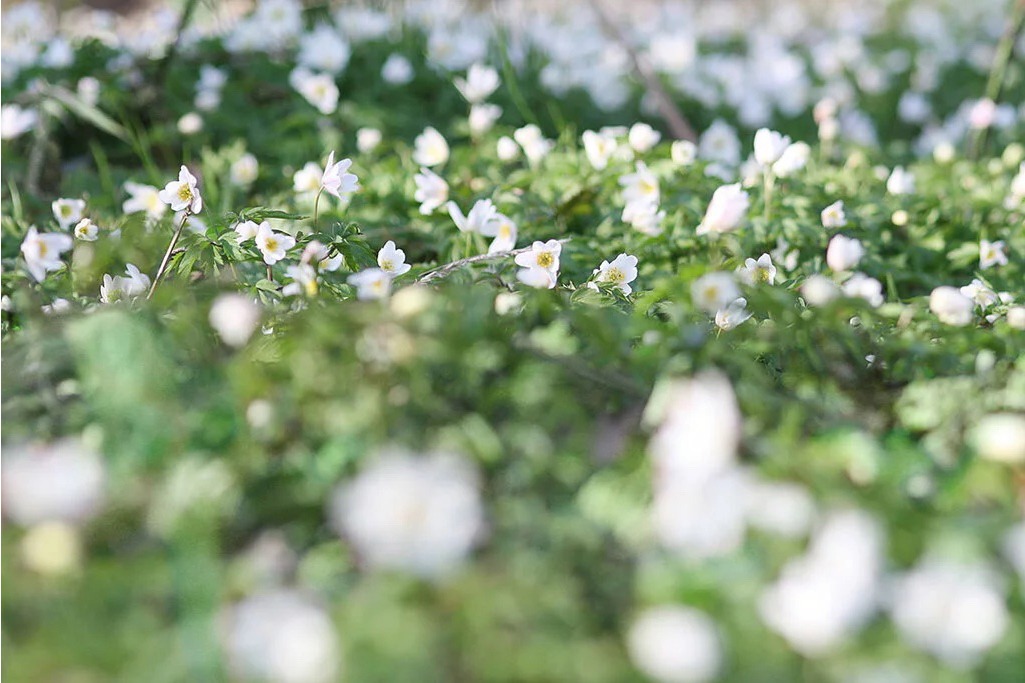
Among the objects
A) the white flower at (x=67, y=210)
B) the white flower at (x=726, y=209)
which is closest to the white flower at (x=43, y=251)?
the white flower at (x=67, y=210)

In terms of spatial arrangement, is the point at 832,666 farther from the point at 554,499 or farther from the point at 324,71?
the point at 324,71

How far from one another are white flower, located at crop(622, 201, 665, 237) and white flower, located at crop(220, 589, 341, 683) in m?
1.36

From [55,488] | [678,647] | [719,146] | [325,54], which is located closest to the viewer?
[678,647]

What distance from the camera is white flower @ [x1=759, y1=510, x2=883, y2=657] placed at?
1.02 m

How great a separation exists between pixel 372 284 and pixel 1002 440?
0.99 meters

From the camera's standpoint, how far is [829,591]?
102 cm

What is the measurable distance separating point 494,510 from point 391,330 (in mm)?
292

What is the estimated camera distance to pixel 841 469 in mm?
1304

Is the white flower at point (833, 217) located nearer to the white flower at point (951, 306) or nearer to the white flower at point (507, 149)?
the white flower at point (951, 306)

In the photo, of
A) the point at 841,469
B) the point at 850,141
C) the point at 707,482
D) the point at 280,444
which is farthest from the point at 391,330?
the point at 850,141

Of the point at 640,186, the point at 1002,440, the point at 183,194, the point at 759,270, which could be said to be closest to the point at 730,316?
the point at 759,270

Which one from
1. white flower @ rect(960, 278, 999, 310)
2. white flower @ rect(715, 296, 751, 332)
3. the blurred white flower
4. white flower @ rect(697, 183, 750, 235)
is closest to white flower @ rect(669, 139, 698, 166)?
white flower @ rect(697, 183, 750, 235)

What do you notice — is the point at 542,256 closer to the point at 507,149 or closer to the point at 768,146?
the point at 768,146

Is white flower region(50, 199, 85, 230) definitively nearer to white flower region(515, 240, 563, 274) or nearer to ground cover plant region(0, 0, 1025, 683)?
ground cover plant region(0, 0, 1025, 683)
